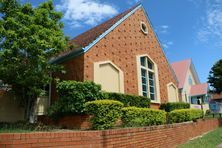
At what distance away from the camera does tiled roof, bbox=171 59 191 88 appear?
37188 millimetres

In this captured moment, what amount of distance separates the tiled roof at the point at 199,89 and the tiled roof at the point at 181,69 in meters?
3.46

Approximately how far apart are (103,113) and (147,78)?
10668mm

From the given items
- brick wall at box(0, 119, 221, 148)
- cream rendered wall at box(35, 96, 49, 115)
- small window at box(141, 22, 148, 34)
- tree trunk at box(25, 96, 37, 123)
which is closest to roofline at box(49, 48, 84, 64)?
cream rendered wall at box(35, 96, 49, 115)

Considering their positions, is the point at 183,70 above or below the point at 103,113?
above

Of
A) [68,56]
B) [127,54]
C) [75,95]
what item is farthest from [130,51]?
[75,95]

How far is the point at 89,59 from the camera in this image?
Result: 15.3 meters

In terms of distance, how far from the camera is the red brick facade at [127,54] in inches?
603

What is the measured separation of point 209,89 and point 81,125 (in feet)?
105

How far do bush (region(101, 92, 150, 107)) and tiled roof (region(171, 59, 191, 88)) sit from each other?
19.9 m

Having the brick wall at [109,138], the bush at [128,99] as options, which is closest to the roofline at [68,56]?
the bush at [128,99]

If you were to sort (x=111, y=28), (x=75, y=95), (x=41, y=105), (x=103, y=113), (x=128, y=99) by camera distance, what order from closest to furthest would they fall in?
(x=103, y=113) → (x=75, y=95) → (x=41, y=105) → (x=128, y=99) → (x=111, y=28)

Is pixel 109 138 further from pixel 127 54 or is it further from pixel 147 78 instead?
pixel 147 78

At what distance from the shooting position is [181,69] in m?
39.5

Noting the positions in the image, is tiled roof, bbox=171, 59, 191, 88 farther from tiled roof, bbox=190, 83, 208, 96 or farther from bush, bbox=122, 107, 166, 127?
bush, bbox=122, 107, 166, 127
